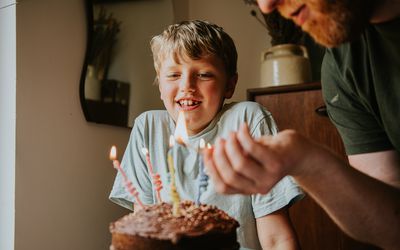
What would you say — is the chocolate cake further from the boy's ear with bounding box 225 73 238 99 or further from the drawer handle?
the drawer handle

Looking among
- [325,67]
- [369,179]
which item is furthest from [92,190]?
[369,179]

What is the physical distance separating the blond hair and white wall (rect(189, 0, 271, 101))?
1016 mm

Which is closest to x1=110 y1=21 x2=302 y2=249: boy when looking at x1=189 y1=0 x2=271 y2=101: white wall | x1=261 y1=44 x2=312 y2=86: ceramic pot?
x1=261 y1=44 x2=312 y2=86: ceramic pot

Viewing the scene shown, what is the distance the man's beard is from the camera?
2.52 feet

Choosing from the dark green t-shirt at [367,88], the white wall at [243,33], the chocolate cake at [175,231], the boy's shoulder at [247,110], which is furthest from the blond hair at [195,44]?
the white wall at [243,33]

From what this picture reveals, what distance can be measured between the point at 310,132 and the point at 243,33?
2.87 feet

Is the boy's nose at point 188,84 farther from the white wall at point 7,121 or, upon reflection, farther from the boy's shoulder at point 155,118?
the white wall at point 7,121

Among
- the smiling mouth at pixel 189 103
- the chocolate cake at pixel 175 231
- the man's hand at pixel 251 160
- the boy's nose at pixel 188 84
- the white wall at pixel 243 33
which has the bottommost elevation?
the chocolate cake at pixel 175 231

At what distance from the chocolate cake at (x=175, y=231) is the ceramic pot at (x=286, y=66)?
3.88 ft

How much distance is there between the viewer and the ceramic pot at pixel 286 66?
5.99 feet

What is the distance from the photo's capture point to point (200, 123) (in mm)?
1196

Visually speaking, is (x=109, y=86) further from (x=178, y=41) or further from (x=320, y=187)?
(x=320, y=187)

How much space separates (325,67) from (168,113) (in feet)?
1.61

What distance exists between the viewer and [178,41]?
121 cm
